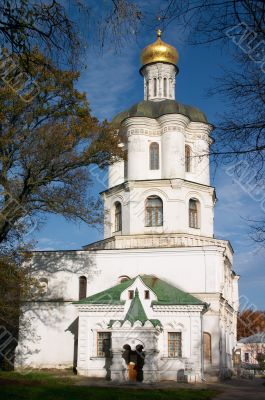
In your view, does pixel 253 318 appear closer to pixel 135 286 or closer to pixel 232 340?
pixel 232 340

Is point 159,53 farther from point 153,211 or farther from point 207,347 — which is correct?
point 207,347

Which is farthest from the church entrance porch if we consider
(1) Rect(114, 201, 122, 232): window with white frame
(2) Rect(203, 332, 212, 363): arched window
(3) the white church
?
(1) Rect(114, 201, 122, 232): window with white frame

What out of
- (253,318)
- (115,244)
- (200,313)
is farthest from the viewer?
(253,318)

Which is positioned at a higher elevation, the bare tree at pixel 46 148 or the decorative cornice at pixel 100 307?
the bare tree at pixel 46 148

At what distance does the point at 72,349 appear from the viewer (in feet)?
94.8

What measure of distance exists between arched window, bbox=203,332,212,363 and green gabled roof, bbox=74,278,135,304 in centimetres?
474

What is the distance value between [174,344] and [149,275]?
15.3ft

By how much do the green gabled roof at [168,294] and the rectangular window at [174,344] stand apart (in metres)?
1.48

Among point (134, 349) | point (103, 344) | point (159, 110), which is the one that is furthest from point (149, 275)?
point (159, 110)

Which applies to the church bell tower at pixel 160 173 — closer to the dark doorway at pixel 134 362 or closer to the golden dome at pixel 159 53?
the golden dome at pixel 159 53

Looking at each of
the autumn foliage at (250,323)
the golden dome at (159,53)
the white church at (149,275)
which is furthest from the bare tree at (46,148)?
the autumn foliage at (250,323)

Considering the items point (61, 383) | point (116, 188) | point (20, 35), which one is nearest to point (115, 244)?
point (116, 188)

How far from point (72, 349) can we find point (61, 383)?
22.6ft

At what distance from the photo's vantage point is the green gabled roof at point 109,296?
1057 inches
